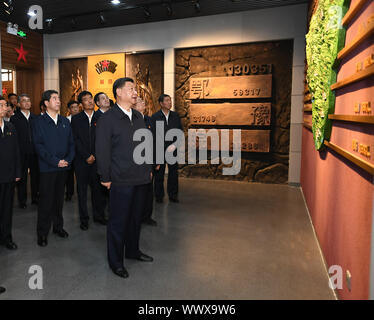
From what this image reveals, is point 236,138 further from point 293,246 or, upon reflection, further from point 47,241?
point 47,241

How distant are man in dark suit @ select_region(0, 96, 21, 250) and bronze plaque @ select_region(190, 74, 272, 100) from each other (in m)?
4.09

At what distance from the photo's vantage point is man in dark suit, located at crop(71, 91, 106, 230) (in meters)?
3.58

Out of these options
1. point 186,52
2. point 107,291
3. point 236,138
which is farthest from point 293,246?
point 186,52

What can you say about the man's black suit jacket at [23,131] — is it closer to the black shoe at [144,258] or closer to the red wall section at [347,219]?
the black shoe at [144,258]

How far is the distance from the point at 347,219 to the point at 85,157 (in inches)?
109

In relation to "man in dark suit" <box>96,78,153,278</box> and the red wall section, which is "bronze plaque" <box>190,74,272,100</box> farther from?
"man in dark suit" <box>96,78,153,278</box>

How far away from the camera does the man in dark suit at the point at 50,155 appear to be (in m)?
2.97

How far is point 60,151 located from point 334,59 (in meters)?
2.55

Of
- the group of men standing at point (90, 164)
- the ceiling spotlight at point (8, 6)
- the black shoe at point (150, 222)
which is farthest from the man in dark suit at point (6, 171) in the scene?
the ceiling spotlight at point (8, 6)

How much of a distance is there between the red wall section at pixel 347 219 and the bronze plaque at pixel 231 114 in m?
3.21

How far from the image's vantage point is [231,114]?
6238mm

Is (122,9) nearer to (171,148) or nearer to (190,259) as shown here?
(171,148)

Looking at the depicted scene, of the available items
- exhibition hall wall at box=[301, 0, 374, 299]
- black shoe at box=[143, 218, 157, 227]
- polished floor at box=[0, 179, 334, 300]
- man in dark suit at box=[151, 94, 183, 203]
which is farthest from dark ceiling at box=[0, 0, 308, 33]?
exhibition hall wall at box=[301, 0, 374, 299]

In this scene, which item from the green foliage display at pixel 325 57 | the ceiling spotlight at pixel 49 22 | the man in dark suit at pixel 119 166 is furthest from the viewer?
the ceiling spotlight at pixel 49 22
